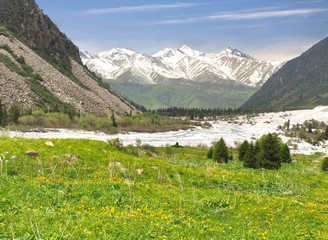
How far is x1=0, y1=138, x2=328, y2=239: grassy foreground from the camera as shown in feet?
50.4

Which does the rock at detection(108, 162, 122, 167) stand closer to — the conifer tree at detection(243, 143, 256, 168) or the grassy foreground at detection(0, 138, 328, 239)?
the grassy foreground at detection(0, 138, 328, 239)

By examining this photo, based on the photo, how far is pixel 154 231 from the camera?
15.9 m

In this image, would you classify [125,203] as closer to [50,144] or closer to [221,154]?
[50,144]

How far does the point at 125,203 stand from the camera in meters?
21.3

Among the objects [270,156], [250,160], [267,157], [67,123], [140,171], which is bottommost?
[250,160]

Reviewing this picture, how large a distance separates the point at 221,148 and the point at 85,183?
49438 millimetres

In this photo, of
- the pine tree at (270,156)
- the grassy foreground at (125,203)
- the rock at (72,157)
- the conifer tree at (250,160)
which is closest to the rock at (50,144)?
the grassy foreground at (125,203)

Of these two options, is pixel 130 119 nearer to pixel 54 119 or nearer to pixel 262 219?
pixel 54 119

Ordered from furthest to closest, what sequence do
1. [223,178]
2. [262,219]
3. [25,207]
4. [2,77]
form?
[2,77] → [223,178] → [262,219] → [25,207]

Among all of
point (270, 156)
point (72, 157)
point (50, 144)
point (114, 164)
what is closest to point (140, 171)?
point (114, 164)

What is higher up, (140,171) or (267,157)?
(140,171)

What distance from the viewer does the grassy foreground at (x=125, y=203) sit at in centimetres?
1535

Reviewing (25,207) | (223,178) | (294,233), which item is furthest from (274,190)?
(25,207)

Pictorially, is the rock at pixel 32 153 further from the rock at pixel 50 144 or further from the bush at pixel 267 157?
the bush at pixel 267 157
